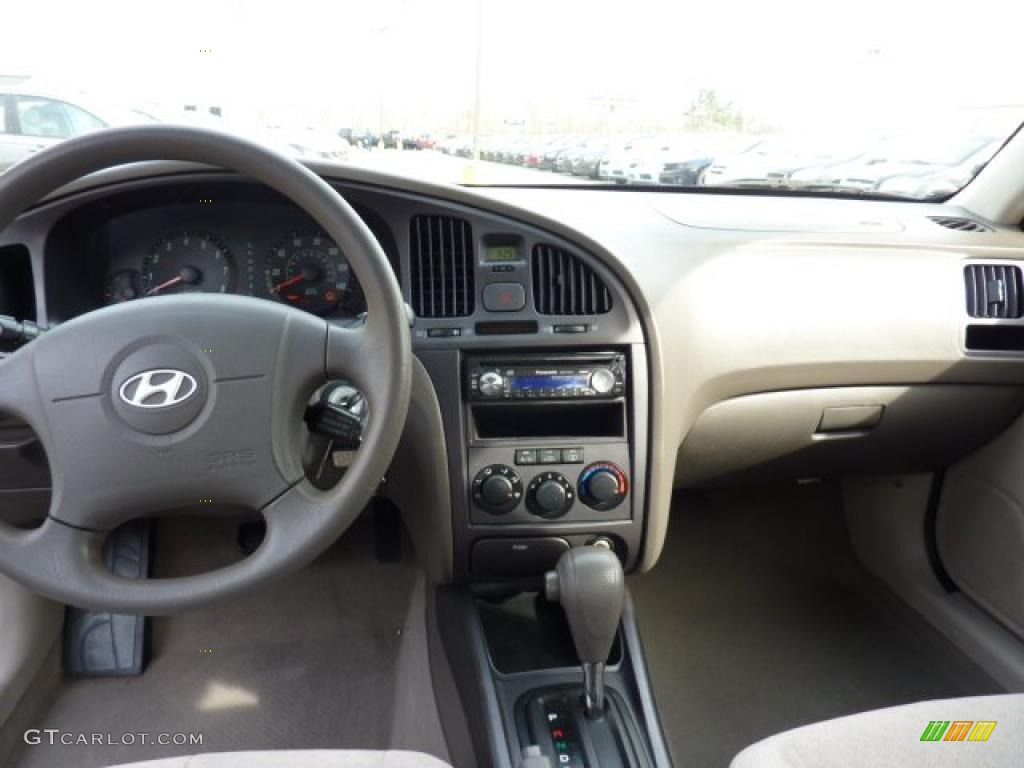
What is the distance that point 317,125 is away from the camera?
5.51ft

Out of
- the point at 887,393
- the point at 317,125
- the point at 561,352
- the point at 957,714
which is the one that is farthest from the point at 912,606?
the point at 317,125

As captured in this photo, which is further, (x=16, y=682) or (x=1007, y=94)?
(x=1007, y=94)

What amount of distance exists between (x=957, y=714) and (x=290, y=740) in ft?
4.71

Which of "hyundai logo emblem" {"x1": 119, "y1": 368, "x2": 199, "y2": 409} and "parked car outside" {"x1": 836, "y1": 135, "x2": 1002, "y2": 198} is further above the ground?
"parked car outside" {"x1": 836, "y1": 135, "x2": 1002, "y2": 198}

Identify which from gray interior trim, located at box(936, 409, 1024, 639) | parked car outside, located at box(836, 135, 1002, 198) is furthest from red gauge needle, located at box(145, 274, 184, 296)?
gray interior trim, located at box(936, 409, 1024, 639)

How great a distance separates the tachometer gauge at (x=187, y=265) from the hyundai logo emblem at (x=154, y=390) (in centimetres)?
45

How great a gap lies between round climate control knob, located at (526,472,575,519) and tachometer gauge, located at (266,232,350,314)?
535 millimetres

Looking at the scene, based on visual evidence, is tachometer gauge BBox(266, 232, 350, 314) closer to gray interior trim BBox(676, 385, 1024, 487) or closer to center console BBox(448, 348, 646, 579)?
center console BBox(448, 348, 646, 579)

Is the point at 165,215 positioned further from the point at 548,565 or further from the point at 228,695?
the point at 228,695

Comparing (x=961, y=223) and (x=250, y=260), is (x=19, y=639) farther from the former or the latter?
(x=961, y=223)

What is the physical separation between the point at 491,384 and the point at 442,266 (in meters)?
0.24

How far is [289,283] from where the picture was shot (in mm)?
1550

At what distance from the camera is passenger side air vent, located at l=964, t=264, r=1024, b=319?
6.35ft

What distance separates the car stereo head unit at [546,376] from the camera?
156 centimetres
